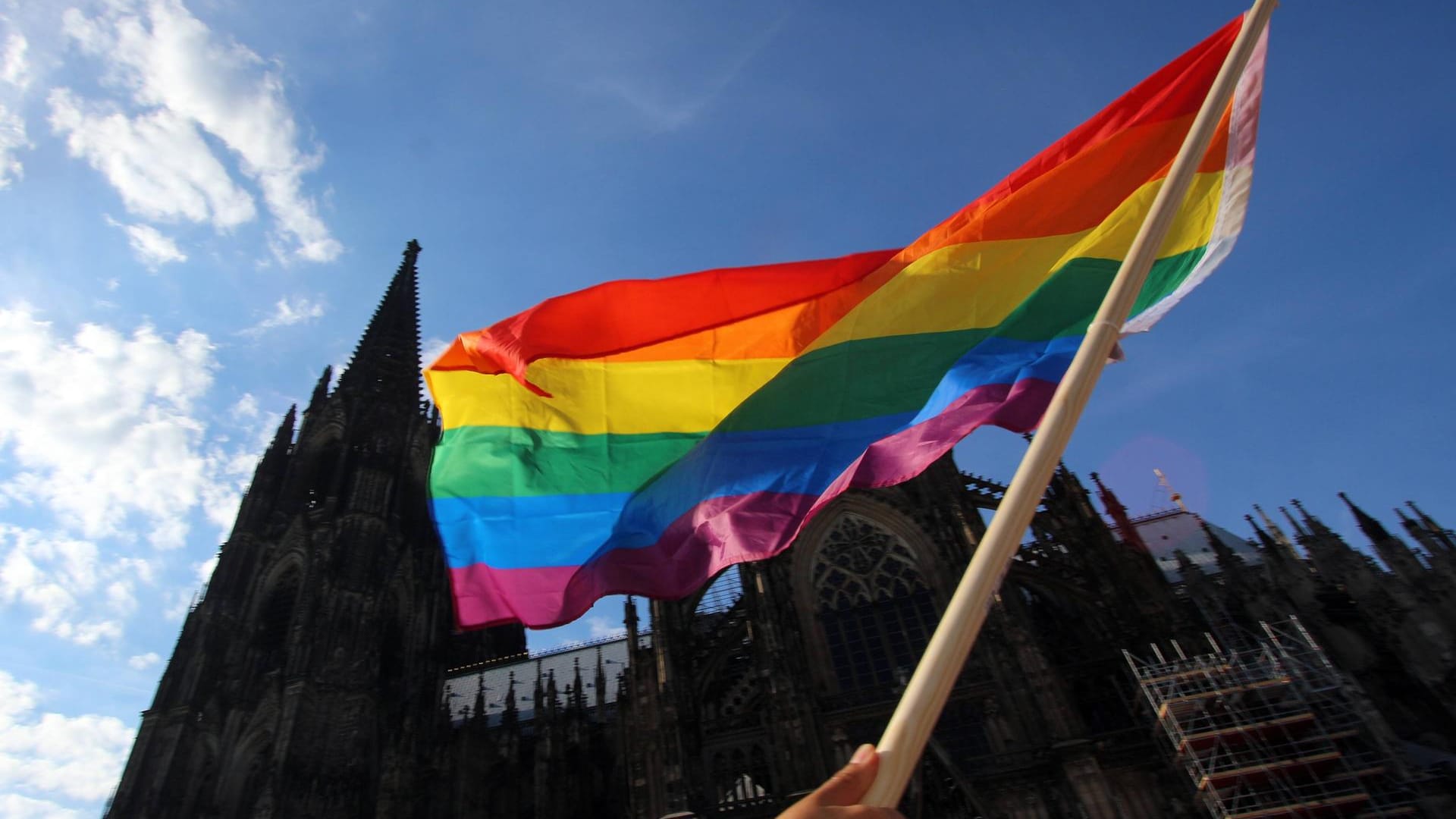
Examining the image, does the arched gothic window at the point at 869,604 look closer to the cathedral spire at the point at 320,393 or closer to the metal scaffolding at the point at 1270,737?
the metal scaffolding at the point at 1270,737

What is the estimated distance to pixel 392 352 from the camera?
5169 centimetres

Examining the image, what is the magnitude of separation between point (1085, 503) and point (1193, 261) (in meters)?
15.6

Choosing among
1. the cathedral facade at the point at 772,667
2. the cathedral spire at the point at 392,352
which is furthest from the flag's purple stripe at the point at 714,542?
the cathedral spire at the point at 392,352

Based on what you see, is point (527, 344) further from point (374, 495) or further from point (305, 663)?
point (374, 495)

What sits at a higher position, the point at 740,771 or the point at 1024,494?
the point at 740,771

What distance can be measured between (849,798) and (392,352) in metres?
53.9

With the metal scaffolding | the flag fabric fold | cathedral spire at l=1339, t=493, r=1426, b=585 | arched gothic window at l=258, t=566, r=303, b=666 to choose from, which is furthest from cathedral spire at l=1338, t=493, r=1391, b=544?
arched gothic window at l=258, t=566, r=303, b=666

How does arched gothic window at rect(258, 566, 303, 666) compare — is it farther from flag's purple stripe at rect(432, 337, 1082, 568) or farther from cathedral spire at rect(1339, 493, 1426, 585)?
cathedral spire at rect(1339, 493, 1426, 585)

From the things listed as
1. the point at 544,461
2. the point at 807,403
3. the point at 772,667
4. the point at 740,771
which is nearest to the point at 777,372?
the point at 807,403

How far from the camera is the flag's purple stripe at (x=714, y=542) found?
6.23 m

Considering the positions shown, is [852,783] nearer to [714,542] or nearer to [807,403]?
[714,542]

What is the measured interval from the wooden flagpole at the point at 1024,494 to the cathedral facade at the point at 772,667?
1506 cm

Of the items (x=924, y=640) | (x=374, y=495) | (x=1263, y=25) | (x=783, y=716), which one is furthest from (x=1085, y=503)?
(x=374, y=495)

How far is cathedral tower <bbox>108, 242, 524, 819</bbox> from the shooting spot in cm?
2970
